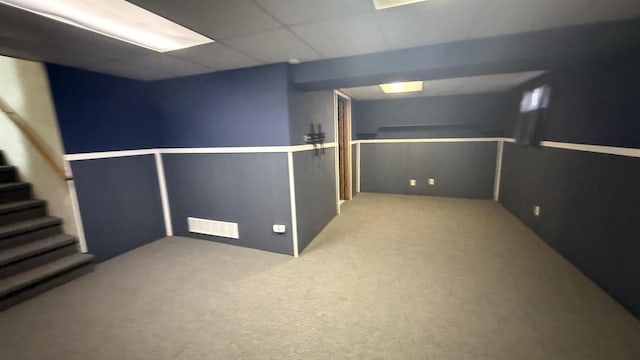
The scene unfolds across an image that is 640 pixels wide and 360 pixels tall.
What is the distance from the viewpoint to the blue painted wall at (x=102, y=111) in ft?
8.57

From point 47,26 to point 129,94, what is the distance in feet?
5.46

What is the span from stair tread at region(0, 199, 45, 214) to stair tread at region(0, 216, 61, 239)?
0.16 meters

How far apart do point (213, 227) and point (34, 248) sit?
168 cm

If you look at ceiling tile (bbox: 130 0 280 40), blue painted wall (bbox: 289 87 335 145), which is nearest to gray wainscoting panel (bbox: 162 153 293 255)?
blue painted wall (bbox: 289 87 335 145)

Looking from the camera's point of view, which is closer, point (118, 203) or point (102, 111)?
point (102, 111)

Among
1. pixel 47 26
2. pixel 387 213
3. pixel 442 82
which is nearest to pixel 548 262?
pixel 387 213

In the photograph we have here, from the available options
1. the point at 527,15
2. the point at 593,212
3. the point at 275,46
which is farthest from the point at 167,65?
the point at 593,212

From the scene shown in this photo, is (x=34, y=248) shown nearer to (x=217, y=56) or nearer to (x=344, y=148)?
(x=217, y=56)

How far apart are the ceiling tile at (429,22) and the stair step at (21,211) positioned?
4046 millimetres

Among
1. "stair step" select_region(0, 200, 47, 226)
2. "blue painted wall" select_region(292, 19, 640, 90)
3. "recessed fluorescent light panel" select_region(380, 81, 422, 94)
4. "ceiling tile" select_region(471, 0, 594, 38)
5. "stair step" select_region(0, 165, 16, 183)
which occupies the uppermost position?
"recessed fluorescent light panel" select_region(380, 81, 422, 94)

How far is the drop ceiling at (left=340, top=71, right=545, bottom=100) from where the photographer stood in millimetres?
3508

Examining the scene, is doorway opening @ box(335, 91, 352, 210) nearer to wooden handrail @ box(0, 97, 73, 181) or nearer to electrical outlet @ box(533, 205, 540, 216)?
electrical outlet @ box(533, 205, 540, 216)

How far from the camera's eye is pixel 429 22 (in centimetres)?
174

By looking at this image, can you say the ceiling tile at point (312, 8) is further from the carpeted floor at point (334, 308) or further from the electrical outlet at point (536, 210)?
the electrical outlet at point (536, 210)
